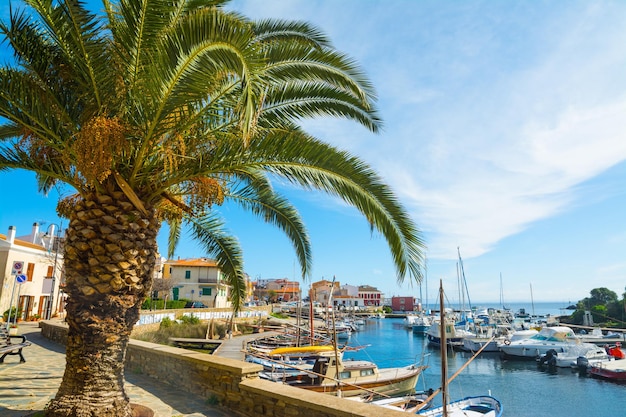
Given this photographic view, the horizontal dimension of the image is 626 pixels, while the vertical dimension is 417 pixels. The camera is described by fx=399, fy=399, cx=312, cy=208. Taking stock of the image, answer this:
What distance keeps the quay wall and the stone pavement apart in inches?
7.6

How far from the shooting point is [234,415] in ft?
21.9

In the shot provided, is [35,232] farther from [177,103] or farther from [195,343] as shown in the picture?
[177,103]

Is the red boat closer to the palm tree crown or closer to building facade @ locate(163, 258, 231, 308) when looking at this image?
the palm tree crown

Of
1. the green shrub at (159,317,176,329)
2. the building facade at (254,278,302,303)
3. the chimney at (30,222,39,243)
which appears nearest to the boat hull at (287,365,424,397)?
the green shrub at (159,317,176,329)

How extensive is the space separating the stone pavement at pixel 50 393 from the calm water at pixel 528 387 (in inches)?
562

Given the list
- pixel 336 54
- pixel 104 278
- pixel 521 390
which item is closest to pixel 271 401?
pixel 104 278

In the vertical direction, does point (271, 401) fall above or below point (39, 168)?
below

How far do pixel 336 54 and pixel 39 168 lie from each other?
4.96m

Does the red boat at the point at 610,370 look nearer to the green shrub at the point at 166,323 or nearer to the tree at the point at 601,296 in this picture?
the green shrub at the point at 166,323

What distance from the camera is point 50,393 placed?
7766 millimetres

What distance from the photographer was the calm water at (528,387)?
22.9 meters

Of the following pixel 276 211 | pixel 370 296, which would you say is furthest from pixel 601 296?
pixel 276 211

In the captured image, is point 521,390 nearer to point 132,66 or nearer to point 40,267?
point 132,66

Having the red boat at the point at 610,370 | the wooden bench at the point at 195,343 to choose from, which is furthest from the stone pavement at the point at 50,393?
the red boat at the point at 610,370
